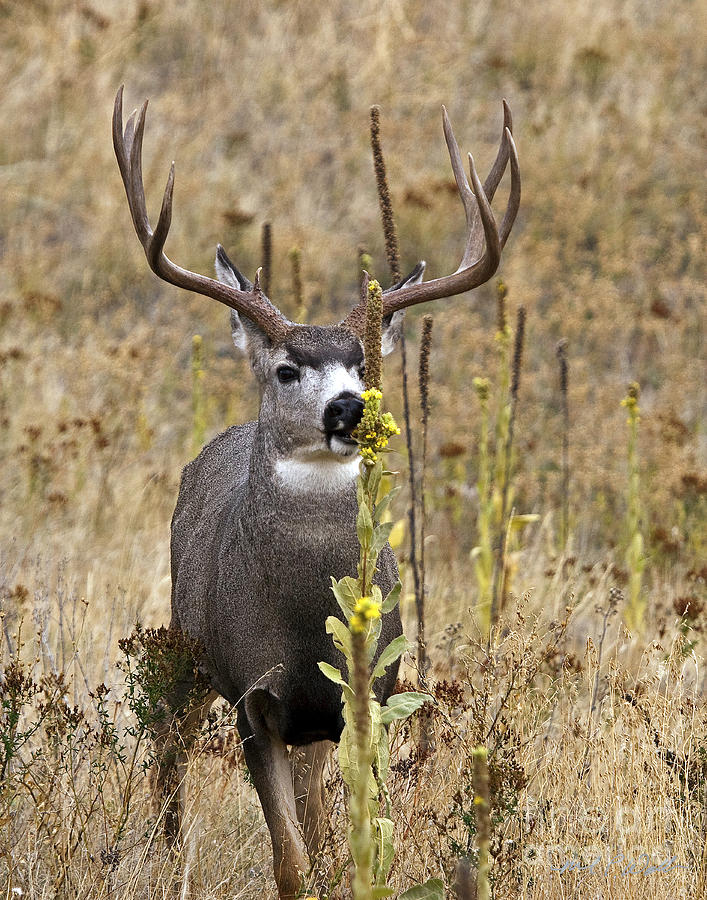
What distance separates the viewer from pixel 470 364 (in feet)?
34.9

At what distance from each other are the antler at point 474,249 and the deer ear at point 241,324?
34cm

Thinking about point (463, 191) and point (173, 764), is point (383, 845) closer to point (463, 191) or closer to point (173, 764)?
point (173, 764)

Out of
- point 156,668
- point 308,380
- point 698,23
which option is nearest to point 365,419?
point 308,380

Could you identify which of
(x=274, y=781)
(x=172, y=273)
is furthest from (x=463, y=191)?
(x=274, y=781)

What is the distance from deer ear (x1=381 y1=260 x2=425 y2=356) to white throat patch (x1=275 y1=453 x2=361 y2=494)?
630mm

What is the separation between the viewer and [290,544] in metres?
3.70

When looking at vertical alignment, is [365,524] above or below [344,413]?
below

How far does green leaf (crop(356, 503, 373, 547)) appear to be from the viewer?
2625 millimetres

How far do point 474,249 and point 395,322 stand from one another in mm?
385

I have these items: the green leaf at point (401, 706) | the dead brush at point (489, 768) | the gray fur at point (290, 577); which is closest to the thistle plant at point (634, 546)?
the dead brush at point (489, 768)

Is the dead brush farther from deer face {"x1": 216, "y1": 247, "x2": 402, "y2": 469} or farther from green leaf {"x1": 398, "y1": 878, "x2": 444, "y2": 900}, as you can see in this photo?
deer face {"x1": 216, "y1": 247, "x2": 402, "y2": 469}

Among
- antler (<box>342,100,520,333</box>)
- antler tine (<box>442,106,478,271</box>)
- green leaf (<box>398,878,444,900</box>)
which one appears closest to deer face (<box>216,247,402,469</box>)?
antler (<box>342,100,520,333</box>)

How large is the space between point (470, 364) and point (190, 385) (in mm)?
2469

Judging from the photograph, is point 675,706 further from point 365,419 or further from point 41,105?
point 41,105
